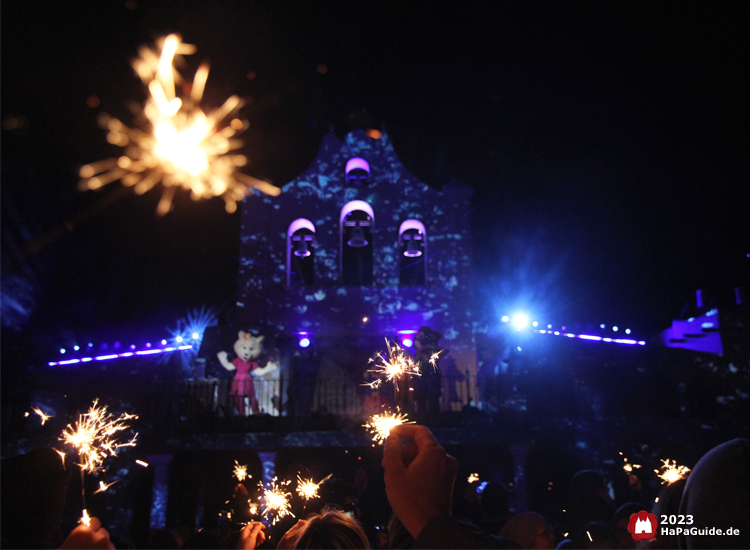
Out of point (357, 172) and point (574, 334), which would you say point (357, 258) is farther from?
point (574, 334)

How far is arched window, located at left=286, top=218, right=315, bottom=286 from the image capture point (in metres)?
16.5

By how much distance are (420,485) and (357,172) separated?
1638 centimetres

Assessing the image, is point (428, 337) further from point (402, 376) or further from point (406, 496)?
point (406, 496)

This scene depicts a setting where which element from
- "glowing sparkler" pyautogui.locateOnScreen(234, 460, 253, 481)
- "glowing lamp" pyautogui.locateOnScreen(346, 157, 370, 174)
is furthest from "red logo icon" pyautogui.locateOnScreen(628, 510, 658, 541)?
"glowing lamp" pyautogui.locateOnScreen(346, 157, 370, 174)

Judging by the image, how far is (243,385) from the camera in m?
14.2

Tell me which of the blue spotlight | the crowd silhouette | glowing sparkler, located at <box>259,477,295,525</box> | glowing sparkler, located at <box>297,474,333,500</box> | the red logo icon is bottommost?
glowing sparkler, located at <box>259,477,295,525</box>

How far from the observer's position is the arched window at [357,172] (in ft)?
57.3

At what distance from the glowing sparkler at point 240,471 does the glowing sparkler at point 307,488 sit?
1609mm

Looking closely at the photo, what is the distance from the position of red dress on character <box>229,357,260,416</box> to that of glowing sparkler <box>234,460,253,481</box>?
1.53 meters

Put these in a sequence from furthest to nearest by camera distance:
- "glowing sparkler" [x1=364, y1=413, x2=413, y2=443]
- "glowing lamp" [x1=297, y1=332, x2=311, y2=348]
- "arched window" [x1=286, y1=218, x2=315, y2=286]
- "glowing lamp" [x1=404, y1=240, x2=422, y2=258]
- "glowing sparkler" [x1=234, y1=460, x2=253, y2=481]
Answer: "arched window" [x1=286, y1=218, x2=315, y2=286], "glowing lamp" [x1=297, y1=332, x2=311, y2=348], "glowing lamp" [x1=404, y1=240, x2=422, y2=258], "glowing sparkler" [x1=234, y1=460, x2=253, y2=481], "glowing sparkler" [x1=364, y1=413, x2=413, y2=443]

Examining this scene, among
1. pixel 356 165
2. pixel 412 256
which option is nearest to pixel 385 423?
pixel 412 256

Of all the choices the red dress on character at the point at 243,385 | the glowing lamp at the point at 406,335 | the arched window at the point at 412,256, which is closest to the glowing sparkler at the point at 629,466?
the glowing lamp at the point at 406,335

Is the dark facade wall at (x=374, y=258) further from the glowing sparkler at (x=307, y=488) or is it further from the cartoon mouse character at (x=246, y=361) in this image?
the glowing sparkler at (x=307, y=488)

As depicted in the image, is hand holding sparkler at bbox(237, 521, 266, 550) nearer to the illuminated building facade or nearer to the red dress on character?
the red dress on character
